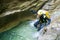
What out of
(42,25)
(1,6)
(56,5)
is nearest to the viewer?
(42,25)

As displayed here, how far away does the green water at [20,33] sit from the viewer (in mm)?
11242

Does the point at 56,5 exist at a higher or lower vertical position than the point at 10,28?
higher

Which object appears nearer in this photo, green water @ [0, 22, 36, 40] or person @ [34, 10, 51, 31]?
person @ [34, 10, 51, 31]

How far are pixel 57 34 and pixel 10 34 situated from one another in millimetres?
4532

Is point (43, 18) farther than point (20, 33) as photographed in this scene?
No

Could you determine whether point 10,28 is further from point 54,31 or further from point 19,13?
point 54,31

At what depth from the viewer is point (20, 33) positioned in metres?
12.0

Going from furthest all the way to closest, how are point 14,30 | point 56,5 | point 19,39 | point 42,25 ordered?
point 56,5 < point 14,30 < point 42,25 < point 19,39

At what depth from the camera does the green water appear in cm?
1124

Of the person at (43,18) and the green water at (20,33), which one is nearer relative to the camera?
the person at (43,18)

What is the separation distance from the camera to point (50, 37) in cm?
863

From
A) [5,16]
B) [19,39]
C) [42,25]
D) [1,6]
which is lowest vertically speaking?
[19,39]

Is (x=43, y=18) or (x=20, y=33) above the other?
(x=43, y=18)

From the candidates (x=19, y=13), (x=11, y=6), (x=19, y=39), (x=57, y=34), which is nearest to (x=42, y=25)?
(x=19, y=39)
